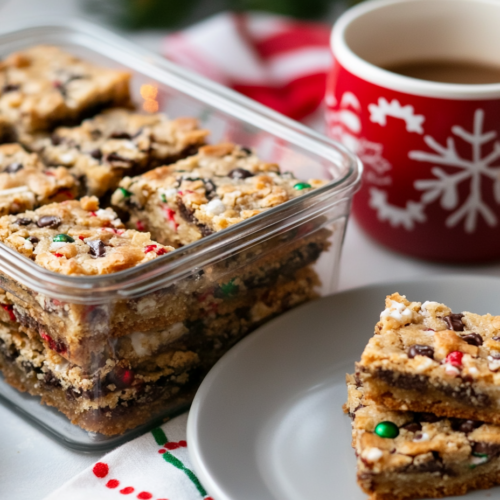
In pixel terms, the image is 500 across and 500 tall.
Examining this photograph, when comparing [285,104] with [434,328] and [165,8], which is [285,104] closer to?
[165,8]

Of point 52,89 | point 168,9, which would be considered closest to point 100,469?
point 52,89

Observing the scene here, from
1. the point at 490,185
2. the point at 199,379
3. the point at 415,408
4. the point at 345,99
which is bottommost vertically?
the point at 199,379

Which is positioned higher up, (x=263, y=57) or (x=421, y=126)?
(x=421, y=126)

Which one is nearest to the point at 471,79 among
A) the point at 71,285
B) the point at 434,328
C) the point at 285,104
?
the point at 285,104

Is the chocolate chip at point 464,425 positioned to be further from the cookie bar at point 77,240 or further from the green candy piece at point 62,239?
the green candy piece at point 62,239

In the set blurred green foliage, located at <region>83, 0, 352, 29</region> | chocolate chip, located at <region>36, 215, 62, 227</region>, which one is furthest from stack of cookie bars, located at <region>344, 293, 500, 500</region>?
blurred green foliage, located at <region>83, 0, 352, 29</region>

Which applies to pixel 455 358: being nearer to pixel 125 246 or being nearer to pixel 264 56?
pixel 125 246

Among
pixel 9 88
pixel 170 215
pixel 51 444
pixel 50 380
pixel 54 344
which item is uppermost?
pixel 9 88

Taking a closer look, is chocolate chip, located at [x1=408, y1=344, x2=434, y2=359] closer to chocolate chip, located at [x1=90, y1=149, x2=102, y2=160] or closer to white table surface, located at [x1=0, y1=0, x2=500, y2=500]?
white table surface, located at [x1=0, y1=0, x2=500, y2=500]
